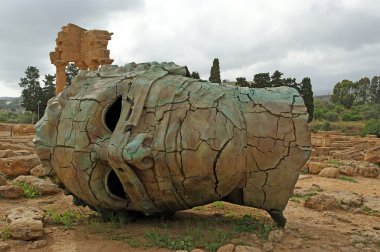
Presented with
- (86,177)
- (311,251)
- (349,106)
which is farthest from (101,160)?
(349,106)

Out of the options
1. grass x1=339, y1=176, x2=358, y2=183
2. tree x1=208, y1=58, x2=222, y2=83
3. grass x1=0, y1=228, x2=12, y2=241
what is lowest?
grass x1=339, y1=176, x2=358, y2=183

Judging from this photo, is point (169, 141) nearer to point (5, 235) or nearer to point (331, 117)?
point (5, 235)

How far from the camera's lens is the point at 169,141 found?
13.4 ft

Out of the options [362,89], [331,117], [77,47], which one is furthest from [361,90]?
[77,47]

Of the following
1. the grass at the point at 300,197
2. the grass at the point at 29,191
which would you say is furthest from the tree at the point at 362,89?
the grass at the point at 29,191

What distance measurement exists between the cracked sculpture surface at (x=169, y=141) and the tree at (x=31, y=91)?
3546 centimetres

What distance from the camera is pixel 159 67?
4.73 meters

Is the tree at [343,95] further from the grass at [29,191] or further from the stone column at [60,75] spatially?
the grass at [29,191]

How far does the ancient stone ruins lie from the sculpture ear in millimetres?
16447

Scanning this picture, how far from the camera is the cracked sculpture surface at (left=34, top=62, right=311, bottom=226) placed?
161 inches

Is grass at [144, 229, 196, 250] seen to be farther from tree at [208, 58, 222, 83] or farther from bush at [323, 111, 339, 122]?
bush at [323, 111, 339, 122]

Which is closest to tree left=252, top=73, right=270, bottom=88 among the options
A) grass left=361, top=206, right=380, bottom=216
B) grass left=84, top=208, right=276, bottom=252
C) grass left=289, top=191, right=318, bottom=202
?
grass left=289, top=191, right=318, bottom=202

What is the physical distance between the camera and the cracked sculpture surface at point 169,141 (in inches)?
Result: 161

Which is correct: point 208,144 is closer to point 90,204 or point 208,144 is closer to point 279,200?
point 279,200
